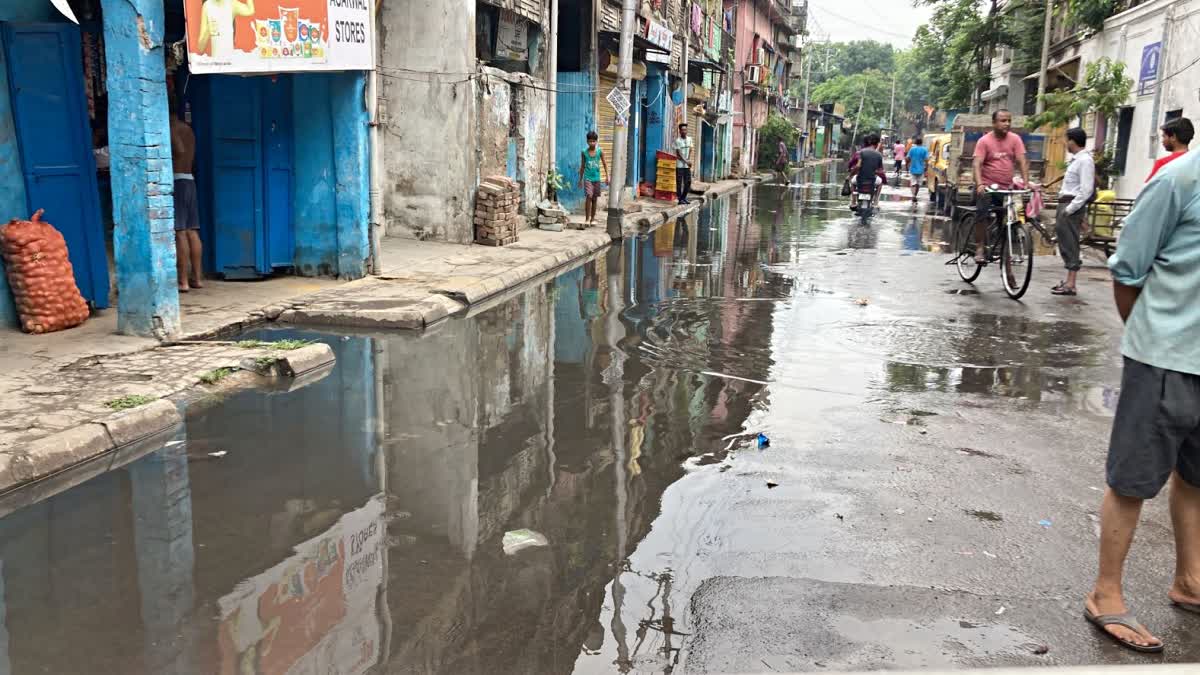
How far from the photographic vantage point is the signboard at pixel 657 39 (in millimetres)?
25188

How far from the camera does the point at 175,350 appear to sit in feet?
23.5

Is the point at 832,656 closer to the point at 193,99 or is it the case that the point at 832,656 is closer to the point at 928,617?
the point at 928,617

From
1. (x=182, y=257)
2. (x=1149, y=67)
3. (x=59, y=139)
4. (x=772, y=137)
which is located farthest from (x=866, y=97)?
(x=59, y=139)

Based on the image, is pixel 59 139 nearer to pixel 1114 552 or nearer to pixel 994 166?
pixel 1114 552

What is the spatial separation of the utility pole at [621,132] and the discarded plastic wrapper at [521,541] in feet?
42.7

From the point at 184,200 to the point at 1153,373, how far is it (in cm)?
873

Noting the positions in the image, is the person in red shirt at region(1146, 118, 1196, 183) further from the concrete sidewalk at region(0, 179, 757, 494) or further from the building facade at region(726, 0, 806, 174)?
the building facade at region(726, 0, 806, 174)

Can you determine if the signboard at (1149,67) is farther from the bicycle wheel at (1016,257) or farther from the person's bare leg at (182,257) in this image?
the person's bare leg at (182,257)

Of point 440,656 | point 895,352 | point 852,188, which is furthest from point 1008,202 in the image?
point 852,188

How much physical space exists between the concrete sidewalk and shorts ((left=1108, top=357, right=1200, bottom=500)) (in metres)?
4.95

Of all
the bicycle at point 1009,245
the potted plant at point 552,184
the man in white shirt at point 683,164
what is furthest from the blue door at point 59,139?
the man in white shirt at point 683,164

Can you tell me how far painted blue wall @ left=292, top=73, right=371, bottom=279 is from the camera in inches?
430

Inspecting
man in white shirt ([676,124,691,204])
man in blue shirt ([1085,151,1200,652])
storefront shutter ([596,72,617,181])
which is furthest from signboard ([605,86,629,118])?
man in blue shirt ([1085,151,1200,652])

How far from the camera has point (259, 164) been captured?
35.1 feet
